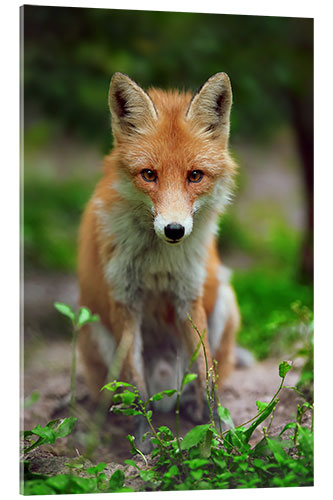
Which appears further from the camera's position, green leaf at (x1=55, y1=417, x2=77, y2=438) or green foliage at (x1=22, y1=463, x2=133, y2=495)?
green leaf at (x1=55, y1=417, x2=77, y2=438)

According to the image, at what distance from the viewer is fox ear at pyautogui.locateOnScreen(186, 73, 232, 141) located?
3.69 metres

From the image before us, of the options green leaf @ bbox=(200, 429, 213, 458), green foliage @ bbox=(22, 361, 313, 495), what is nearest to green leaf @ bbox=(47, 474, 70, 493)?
green foliage @ bbox=(22, 361, 313, 495)

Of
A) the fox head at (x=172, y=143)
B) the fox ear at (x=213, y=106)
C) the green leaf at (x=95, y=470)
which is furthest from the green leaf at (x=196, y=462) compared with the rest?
the fox ear at (x=213, y=106)

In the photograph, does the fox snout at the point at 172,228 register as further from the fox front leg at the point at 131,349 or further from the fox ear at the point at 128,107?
the fox front leg at the point at 131,349

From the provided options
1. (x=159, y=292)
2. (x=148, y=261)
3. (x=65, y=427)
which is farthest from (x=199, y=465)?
(x=148, y=261)

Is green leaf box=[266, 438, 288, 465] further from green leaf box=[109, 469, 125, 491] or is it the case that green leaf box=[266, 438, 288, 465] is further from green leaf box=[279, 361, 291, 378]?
green leaf box=[109, 469, 125, 491]

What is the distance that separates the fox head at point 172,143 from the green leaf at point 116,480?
58.6 inches

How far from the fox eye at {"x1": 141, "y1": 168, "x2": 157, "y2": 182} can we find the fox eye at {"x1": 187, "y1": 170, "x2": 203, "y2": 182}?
0.67 feet

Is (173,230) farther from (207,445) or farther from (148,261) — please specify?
(207,445)

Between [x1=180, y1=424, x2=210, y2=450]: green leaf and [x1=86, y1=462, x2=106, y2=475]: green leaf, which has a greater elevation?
[x1=180, y1=424, x2=210, y2=450]: green leaf

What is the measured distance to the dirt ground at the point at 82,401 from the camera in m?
4.09

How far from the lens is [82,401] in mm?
4770
